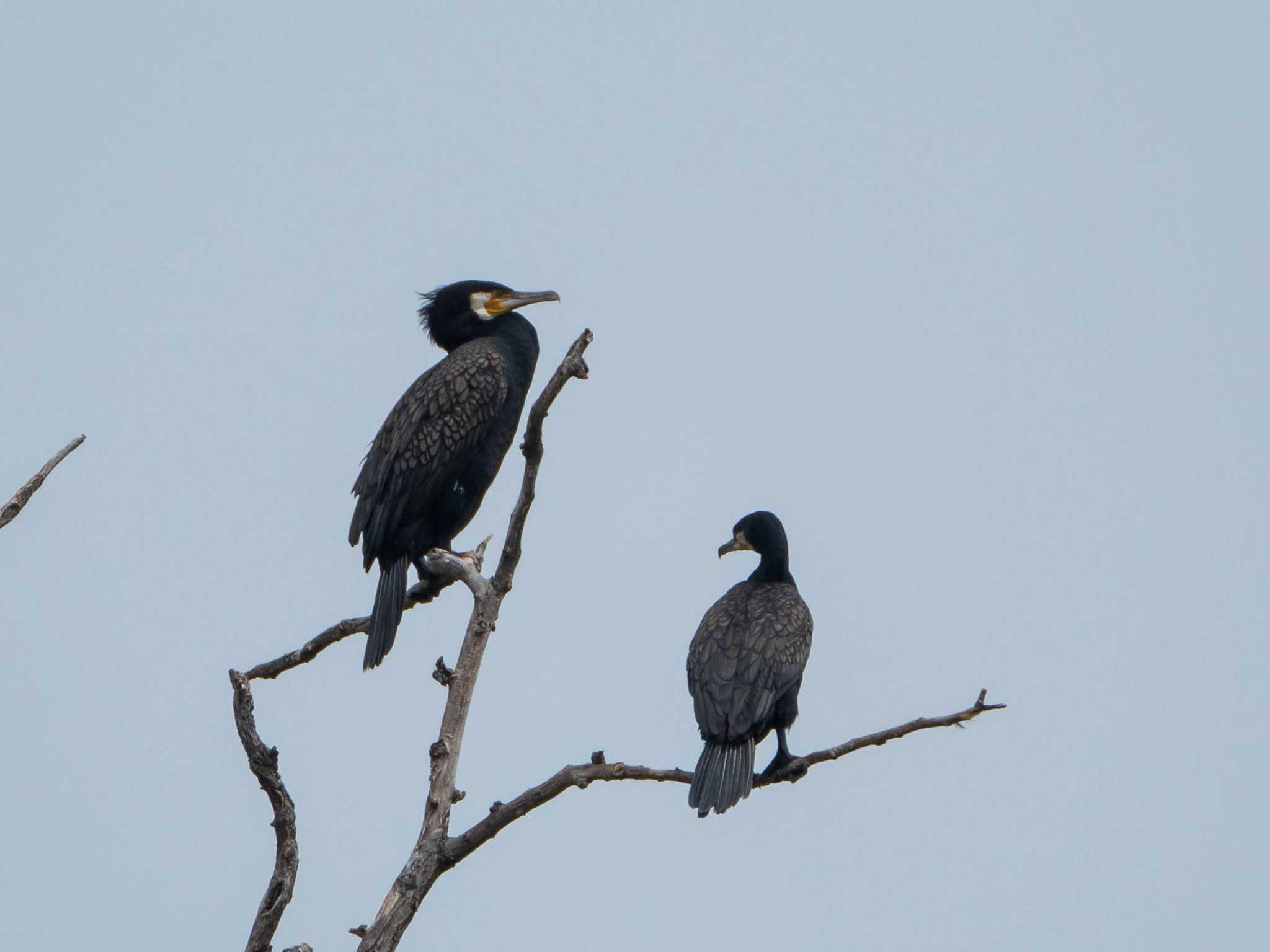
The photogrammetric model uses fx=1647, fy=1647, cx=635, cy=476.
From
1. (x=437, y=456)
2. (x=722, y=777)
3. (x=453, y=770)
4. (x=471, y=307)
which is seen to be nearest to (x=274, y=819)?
(x=453, y=770)

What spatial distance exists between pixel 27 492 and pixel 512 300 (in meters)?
4.37

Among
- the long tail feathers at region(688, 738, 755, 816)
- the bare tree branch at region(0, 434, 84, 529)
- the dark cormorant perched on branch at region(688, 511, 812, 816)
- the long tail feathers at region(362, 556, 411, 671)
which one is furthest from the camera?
the long tail feathers at region(362, 556, 411, 671)

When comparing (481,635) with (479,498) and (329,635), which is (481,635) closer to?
(329,635)

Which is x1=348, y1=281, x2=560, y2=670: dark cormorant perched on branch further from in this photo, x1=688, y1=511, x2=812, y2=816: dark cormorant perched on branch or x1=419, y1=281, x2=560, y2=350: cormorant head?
x1=688, y1=511, x2=812, y2=816: dark cormorant perched on branch

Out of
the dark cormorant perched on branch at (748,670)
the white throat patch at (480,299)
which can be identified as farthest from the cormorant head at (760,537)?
the white throat patch at (480,299)

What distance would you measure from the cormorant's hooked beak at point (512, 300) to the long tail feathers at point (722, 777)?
3.16 metres

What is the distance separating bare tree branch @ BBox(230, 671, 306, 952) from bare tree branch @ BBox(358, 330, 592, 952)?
1.02ft

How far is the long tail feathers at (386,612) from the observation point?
7.18 m

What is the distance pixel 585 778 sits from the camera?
529 centimetres

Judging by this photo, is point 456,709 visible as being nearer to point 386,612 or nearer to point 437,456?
point 386,612

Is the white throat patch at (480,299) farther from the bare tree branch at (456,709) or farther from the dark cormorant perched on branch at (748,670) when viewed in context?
the bare tree branch at (456,709)

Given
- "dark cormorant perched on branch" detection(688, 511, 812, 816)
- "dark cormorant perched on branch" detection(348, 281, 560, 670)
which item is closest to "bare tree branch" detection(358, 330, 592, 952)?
"dark cormorant perched on branch" detection(688, 511, 812, 816)

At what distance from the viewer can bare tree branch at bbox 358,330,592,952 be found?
5.41 metres

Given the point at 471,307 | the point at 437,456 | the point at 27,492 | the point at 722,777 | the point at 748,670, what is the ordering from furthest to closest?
the point at 471,307 < the point at 437,456 < the point at 748,670 < the point at 722,777 < the point at 27,492
